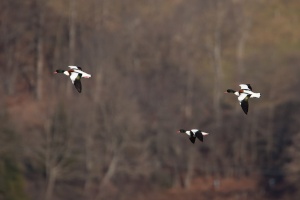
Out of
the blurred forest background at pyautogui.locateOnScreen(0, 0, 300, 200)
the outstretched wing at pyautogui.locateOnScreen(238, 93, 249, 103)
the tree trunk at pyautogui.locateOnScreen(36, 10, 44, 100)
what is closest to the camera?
the outstretched wing at pyautogui.locateOnScreen(238, 93, 249, 103)

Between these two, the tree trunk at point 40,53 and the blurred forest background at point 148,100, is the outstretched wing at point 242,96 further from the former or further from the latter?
the tree trunk at point 40,53

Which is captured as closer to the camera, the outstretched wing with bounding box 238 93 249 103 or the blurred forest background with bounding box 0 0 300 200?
the outstretched wing with bounding box 238 93 249 103

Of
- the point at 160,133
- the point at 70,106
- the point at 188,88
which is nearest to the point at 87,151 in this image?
the point at 70,106

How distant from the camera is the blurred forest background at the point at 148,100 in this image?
69062 mm

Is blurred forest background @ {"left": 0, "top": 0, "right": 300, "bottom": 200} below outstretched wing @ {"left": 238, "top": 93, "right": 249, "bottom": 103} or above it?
above

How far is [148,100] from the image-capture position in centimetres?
8300

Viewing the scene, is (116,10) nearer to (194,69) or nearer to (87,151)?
(194,69)

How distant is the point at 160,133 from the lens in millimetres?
78500

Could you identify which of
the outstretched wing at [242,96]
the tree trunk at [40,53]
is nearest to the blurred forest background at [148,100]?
the tree trunk at [40,53]

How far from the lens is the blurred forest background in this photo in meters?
69.1

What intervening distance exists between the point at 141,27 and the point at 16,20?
412 inches

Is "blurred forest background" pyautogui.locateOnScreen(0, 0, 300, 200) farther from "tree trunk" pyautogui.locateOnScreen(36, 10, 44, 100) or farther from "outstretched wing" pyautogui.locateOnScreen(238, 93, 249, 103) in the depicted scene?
"outstretched wing" pyautogui.locateOnScreen(238, 93, 249, 103)

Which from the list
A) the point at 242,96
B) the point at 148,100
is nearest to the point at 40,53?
the point at 148,100

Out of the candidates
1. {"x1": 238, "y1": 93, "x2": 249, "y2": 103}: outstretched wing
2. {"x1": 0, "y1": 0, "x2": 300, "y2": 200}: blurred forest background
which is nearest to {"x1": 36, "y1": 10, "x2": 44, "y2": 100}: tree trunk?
{"x1": 0, "y1": 0, "x2": 300, "y2": 200}: blurred forest background
